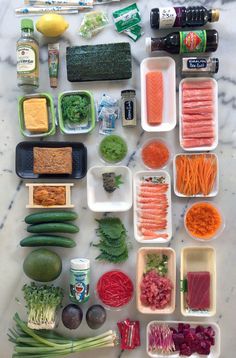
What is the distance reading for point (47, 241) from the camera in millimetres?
1771

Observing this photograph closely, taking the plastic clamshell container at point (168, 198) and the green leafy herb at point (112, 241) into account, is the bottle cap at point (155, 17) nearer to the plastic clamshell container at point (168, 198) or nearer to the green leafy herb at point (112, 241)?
the plastic clamshell container at point (168, 198)

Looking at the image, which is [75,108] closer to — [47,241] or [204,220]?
[47,241]

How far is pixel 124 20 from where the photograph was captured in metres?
1.80

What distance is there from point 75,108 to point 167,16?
19.4 inches

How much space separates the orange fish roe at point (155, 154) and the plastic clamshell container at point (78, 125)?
23 centimetres

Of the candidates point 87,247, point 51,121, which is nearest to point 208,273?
point 87,247

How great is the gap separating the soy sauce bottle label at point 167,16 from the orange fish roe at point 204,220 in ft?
2.30

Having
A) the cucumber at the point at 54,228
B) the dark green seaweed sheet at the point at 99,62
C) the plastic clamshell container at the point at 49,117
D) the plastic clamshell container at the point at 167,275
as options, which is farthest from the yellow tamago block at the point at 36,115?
the plastic clamshell container at the point at 167,275

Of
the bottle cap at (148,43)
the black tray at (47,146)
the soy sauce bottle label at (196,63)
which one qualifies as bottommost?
the black tray at (47,146)

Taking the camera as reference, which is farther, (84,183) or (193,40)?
(84,183)

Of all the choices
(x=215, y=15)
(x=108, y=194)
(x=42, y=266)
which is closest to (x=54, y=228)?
(x=42, y=266)

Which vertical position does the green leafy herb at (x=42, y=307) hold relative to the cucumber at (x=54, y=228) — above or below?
below

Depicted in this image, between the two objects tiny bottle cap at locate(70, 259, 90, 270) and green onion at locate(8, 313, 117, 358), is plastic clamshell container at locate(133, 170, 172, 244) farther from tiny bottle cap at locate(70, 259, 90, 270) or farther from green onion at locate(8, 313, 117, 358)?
green onion at locate(8, 313, 117, 358)

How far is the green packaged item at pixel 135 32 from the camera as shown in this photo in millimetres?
1810
